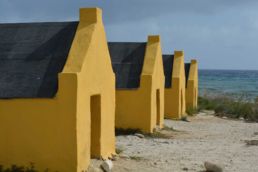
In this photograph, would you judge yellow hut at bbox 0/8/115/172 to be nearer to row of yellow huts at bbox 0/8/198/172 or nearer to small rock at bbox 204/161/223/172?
row of yellow huts at bbox 0/8/198/172

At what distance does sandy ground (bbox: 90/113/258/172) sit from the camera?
12695 millimetres

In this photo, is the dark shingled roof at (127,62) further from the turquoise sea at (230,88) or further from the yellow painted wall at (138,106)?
the turquoise sea at (230,88)

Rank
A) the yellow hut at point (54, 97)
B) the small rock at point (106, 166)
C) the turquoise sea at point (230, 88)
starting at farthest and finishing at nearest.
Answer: the turquoise sea at point (230, 88)
the small rock at point (106, 166)
the yellow hut at point (54, 97)

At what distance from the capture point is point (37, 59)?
11188 millimetres

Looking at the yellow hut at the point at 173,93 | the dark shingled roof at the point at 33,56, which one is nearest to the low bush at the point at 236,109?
the yellow hut at the point at 173,93

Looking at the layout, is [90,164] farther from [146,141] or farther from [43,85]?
[146,141]

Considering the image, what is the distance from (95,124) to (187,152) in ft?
13.9

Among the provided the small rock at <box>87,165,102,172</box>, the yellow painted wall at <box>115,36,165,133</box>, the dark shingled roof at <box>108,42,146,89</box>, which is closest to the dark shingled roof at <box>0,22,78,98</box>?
the small rock at <box>87,165,102,172</box>

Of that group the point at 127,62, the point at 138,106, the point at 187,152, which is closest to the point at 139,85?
the point at 138,106

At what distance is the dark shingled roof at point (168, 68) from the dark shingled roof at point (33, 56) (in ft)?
50.5

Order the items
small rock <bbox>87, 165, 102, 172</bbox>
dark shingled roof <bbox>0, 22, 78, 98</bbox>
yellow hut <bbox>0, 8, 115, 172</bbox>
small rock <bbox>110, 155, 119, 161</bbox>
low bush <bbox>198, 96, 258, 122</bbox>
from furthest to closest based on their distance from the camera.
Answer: low bush <bbox>198, 96, 258, 122</bbox> < small rock <bbox>110, 155, 119, 161</bbox> < small rock <bbox>87, 165, 102, 172</bbox> < dark shingled roof <bbox>0, 22, 78, 98</bbox> < yellow hut <bbox>0, 8, 115, 172</bbox>

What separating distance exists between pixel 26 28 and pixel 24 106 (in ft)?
9.77

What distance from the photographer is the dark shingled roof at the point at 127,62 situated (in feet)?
65.4

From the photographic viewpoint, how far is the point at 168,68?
1118 inches
